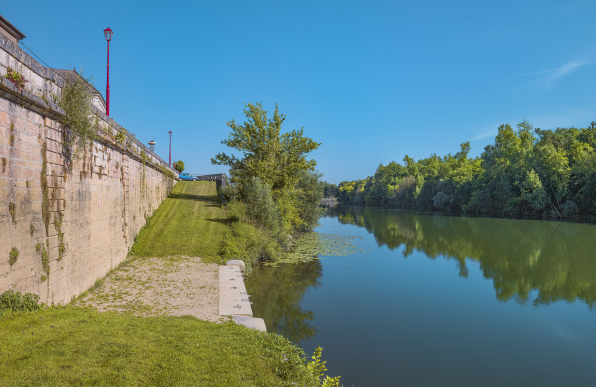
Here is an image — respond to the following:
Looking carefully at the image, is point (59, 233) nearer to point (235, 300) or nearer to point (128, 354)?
point (128, 354)

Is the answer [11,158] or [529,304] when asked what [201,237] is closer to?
[11,158]

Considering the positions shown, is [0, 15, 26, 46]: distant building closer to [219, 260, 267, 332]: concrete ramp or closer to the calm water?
[219, 260, 267, 332]: concrete ramp

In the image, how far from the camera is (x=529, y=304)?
45.2ft

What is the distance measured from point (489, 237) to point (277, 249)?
21.6 m

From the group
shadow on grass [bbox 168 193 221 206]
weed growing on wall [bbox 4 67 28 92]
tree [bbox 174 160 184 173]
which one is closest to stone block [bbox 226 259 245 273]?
weed growing on wall [bbox 4 67 28 92]

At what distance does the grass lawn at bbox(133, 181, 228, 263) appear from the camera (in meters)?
17.0

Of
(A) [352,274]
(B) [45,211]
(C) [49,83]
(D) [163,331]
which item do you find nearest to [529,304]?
(A) [352,274]

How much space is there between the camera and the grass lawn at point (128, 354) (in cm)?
479

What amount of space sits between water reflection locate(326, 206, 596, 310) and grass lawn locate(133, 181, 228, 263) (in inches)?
537

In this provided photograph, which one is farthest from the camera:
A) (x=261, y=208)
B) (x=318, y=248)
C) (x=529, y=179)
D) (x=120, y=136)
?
(x=529, y=179)

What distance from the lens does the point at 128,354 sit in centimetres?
556

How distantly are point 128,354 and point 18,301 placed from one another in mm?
3082

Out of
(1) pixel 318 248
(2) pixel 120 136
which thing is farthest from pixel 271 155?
(2) pixel 120 136

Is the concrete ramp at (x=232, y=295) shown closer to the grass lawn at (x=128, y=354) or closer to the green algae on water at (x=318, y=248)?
the grass lawn at (x=128, y=354)
